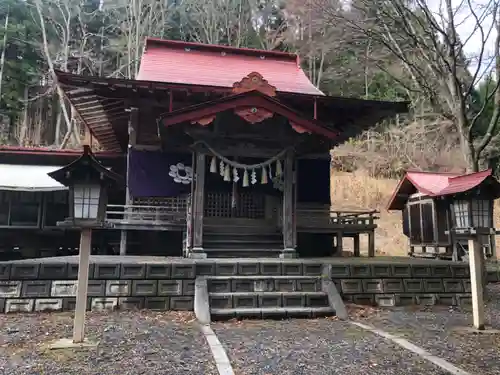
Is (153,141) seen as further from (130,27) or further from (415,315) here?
(130,27)

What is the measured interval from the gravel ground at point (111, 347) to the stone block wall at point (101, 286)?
0.29 meters

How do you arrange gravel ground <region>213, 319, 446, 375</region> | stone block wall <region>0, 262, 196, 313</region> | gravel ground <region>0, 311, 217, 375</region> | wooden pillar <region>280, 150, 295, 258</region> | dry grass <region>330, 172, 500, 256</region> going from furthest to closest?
dry grass <region>330, 172, 500, 256</region>, wooden pillar <region>280, 150, 295, 258</region>, stone block wall <region>0, 262, 196, 313</region>, gravel ground <region>213, 319, 446, 375</region>, gravel ground <region>0, 311, 217, 375</region>

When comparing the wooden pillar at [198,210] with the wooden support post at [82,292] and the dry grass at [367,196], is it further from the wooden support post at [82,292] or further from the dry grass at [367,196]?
the dry grass at [367,196]

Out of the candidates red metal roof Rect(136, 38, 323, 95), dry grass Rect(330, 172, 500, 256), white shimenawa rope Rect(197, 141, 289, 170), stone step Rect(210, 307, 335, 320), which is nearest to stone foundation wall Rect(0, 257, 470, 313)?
stone step Rect(210, 307, 335, 320)

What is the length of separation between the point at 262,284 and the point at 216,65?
8844 mm

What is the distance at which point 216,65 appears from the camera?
13609 mm

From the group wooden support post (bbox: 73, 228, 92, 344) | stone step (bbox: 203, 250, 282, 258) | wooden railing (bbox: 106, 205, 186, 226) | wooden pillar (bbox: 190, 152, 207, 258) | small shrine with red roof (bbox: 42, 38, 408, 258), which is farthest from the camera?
wooden railing (bbox: 106, 205, 186, 226)

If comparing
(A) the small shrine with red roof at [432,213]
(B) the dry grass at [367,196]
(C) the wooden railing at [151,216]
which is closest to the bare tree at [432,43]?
(A) the small shrine with red roof at [432,213]

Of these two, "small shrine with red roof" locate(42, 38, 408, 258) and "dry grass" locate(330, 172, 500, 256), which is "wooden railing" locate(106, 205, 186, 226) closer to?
"small shrine with red roof" locate(42, 38, 408, 258)

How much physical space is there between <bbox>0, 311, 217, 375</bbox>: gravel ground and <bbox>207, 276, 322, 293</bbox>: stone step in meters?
0.84

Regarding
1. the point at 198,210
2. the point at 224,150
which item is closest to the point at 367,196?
the point at 224,150

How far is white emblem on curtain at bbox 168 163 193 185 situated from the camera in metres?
10.7

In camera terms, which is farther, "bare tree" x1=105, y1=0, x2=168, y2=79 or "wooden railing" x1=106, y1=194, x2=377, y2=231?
→ "bare tree" x1=105, y1=0, x2=168, y2=79

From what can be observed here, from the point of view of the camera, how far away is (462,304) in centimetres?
768
